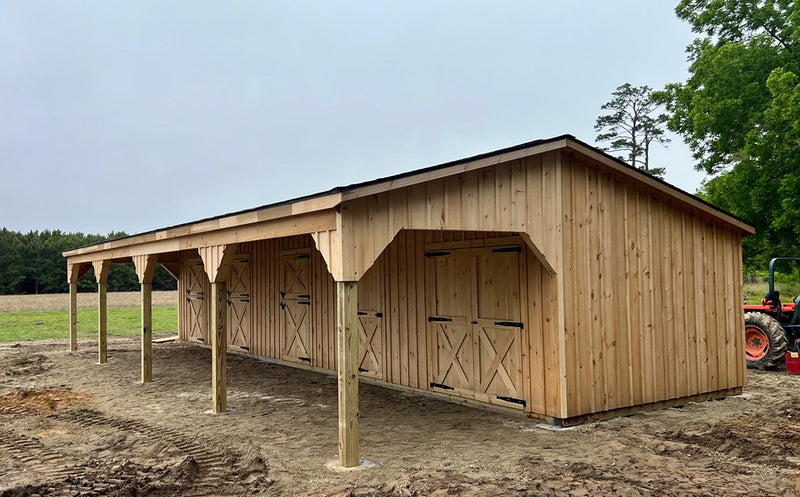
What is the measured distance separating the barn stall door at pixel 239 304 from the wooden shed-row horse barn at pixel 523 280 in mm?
3488

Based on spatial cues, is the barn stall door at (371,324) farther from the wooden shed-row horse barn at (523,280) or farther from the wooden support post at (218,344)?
the wooden support post at (218,344)

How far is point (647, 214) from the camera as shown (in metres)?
7.41

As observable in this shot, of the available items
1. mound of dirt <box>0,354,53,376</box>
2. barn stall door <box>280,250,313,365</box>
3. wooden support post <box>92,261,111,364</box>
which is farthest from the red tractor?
mound of dirt <box>0,354,53,376</box>

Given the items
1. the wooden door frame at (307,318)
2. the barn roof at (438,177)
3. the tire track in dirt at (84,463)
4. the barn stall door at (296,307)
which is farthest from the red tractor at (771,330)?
the tire track in dirt at (84,463)

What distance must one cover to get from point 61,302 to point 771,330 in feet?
99.9

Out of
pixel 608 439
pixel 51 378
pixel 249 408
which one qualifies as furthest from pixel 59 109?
pixel 608 439

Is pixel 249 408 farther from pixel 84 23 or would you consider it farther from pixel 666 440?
pixel 84 23

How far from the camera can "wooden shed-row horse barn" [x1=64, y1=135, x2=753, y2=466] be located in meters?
5.52

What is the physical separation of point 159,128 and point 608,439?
59857 millimetres

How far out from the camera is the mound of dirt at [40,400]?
310 inches

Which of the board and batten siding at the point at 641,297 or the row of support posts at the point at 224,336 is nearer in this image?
the row of support posts at the point at 224,336

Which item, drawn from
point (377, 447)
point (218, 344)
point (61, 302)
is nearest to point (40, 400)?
point (218, 344)

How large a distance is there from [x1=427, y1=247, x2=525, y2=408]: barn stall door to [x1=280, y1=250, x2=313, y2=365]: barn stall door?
3448 mm

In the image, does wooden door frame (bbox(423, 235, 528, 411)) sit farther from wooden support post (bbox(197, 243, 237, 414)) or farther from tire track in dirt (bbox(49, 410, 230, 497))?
tire track in dirt (bbox(49, 410, 230, 497))
